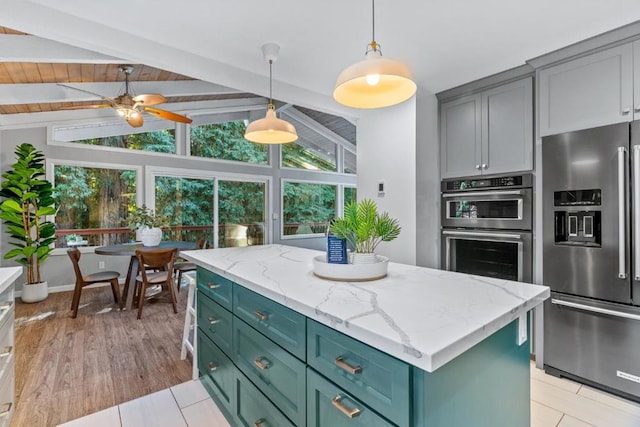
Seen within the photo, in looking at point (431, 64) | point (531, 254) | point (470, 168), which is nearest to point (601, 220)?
point (531, 254)

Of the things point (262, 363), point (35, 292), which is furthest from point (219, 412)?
point (35, 292)

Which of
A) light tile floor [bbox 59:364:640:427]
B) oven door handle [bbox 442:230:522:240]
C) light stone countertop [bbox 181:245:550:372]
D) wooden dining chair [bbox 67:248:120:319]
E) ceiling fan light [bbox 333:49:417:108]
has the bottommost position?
light tile floor [bbox 59:364:640:427]

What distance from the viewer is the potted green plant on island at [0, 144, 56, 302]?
13.3 feet

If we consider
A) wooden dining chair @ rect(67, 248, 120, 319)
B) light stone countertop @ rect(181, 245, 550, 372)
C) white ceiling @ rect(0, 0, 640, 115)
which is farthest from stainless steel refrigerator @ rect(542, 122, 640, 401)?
wooden dining chair @ rect(67, 248, 120, 319)

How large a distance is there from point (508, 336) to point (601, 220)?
1590 millimetres

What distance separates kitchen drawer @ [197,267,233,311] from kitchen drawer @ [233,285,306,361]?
0.30 ft

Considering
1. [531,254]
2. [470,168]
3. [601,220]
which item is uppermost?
[470,168]

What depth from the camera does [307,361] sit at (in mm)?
1138

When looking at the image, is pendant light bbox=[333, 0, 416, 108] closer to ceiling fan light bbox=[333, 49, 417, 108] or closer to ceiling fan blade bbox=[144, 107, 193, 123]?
ceiling fan light bbox=[333, 49, 417, 108]

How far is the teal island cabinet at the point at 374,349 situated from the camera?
845 mm

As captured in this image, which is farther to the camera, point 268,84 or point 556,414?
point 268,84

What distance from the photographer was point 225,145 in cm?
635

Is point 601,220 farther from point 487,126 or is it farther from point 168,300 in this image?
point 168,300

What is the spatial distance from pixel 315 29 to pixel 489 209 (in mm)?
1999
